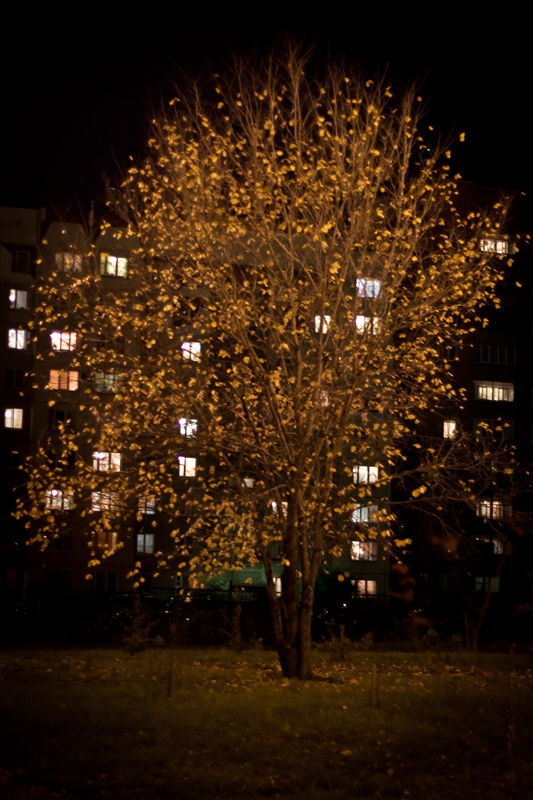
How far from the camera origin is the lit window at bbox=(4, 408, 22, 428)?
47594 mm

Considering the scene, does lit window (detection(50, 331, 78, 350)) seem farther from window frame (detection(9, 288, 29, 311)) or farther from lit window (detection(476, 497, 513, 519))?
window frame (detection(9, 288, 29, 311))

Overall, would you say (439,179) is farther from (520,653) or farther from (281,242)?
(520,653)

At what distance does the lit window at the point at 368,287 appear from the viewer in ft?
53.9

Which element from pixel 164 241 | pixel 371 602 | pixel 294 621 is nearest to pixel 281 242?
pixel 164 241

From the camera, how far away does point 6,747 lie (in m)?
10.1

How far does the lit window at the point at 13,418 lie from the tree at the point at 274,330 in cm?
3189

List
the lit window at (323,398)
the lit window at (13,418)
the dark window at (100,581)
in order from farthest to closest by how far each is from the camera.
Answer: the lit window at (13,418)
the dark window at (100,581)
the lit window at (323,398)

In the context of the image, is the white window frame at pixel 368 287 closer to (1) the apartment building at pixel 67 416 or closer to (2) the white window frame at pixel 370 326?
(2) the white window frame at pixel 370 326

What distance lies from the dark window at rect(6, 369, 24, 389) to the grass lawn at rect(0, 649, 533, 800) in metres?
32.4

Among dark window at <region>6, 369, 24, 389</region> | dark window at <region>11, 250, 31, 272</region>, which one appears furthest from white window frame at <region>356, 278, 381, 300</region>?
dark window at <region>11, 250, 31, 272</region>

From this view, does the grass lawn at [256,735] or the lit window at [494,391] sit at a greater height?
the lit window at [494,391]

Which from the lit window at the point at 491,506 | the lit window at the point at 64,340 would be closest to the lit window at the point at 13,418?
the lit window at the point at 491,506

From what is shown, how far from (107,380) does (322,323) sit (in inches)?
159

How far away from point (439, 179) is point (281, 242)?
2.89 meters
